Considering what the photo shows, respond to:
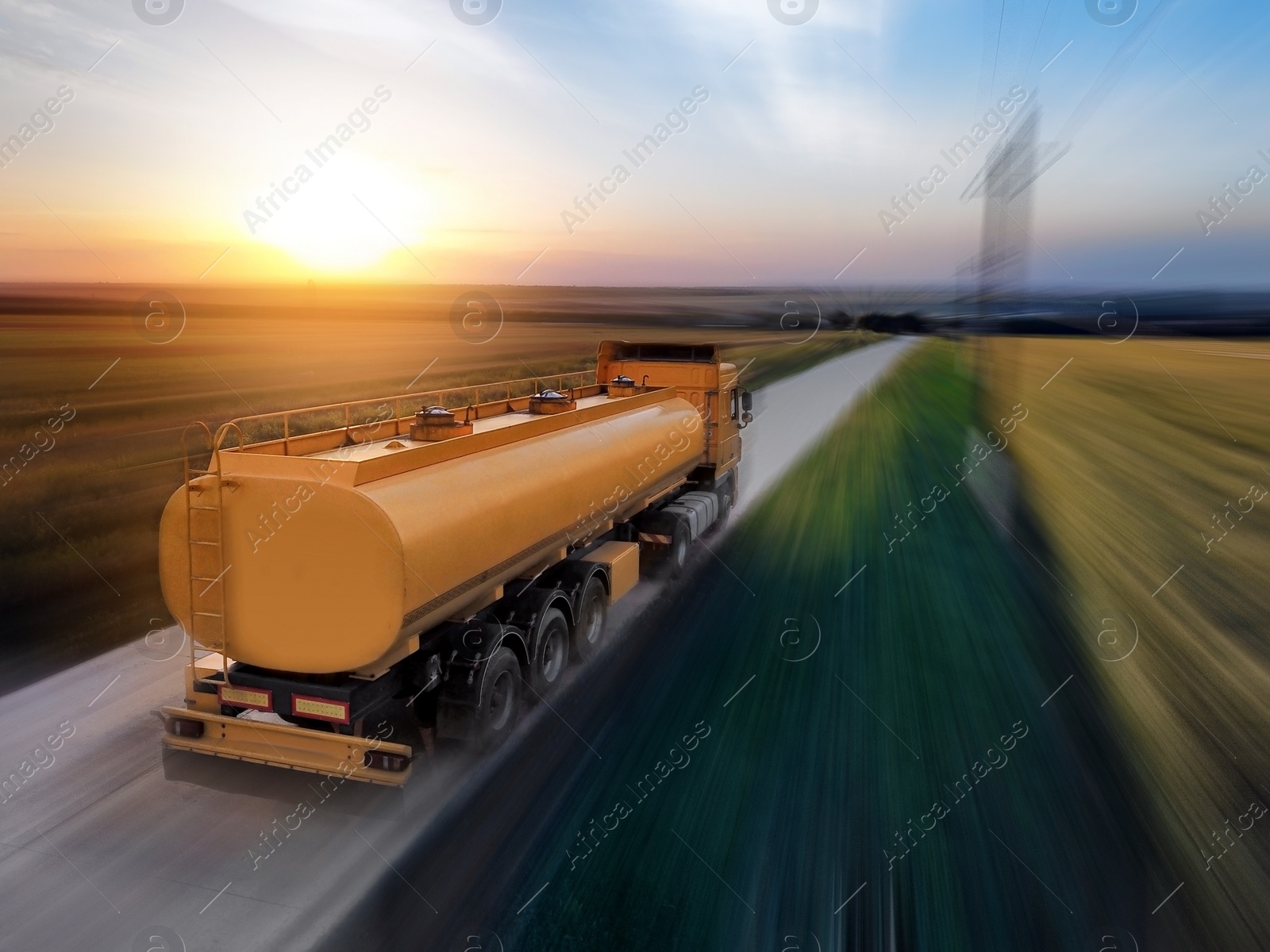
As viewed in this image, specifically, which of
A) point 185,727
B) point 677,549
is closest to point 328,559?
point 185,727

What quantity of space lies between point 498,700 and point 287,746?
175 centimetres

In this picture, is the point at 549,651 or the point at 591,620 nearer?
the point at 549,651

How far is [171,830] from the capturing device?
5898mm

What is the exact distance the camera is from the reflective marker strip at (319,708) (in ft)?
18.9

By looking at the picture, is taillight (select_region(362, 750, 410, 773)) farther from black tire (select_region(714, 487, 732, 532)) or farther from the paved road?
black tire (select_region(714, 487, 732, 532))

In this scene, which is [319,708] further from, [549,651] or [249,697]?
[549,651]

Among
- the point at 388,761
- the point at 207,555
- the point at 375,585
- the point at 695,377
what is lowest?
the point at 388,761

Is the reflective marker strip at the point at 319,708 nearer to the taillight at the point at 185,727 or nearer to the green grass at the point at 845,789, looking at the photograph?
the taillight at the point at 185,727

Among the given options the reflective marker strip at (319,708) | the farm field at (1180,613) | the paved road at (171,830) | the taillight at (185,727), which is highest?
the reflective marker strip at (319,708)

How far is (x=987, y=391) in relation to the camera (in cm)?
3028

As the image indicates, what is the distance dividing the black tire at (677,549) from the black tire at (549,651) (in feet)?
11.5

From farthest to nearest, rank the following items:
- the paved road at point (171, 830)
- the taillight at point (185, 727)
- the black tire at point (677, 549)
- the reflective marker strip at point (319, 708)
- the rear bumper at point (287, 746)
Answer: the black tire at point (677, 549) < the taillight at point (185, 727) < the rear bumper at point (287, 746) < the reflective marker strip at point (319, 708) < the paved road at point (171, 830)

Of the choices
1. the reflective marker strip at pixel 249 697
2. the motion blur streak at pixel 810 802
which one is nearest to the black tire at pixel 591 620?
the motion blur streak at pixel 810 802

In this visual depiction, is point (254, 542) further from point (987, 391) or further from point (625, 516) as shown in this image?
point (987, 391)
